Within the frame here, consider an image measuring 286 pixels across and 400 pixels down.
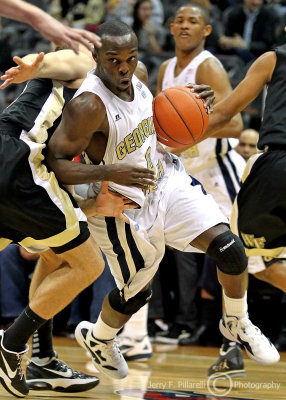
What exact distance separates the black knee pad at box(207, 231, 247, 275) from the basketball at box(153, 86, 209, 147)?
596mm

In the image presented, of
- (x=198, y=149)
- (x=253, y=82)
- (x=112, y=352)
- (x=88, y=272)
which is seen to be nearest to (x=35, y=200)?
(x=88, y=272)

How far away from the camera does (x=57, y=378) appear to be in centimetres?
470

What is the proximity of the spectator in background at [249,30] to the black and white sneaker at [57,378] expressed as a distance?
5.71m

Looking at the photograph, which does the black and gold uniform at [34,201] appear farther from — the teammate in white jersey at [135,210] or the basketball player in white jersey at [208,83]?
the basketball player in white jersey at [208,83]

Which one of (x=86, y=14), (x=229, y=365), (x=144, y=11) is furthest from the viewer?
(x=86, y=14)

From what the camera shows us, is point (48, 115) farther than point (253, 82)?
No

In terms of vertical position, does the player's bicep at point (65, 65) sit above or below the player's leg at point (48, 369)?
above

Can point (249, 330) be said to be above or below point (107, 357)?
above

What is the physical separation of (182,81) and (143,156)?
210 centimetres

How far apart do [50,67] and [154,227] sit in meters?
1.04

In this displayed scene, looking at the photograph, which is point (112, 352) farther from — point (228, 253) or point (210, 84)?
point (210, 84)

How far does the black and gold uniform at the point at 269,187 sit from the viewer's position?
4844 mm

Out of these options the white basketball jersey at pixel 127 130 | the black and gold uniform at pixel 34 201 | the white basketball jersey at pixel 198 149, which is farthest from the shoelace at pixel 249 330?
the white basketball jersey at pixel 198 149

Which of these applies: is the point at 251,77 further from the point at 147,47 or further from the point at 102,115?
the point at 147,47
